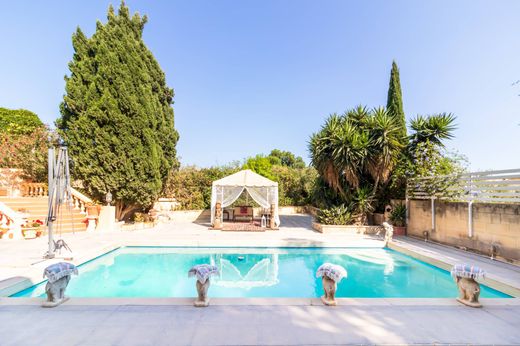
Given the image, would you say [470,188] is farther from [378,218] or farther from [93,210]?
[93,210]

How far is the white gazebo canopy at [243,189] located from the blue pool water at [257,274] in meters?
4.06

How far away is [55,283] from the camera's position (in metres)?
3.93

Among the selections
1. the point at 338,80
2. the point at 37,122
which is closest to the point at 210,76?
the point at 338,80

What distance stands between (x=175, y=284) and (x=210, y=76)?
14.2 meters

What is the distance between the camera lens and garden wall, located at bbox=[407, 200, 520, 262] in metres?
6.75

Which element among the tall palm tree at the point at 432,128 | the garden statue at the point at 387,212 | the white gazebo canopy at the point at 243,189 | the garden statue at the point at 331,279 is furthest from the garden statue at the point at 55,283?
the tall palm tree at the point at 432,128

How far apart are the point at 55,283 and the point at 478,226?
10466 millimetres

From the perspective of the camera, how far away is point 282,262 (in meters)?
8.16

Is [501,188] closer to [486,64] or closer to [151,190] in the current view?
[486,64]

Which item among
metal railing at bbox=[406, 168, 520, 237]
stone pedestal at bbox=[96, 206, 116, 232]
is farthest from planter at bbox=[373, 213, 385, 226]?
stone pedestal at bbox=[96, 206, 116, 232]

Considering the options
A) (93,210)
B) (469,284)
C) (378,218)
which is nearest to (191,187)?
(93,210)

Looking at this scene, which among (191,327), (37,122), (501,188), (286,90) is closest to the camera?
(191,327)

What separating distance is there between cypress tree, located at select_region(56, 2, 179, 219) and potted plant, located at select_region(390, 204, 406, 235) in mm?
11037

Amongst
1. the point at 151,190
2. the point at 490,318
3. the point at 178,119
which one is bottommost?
the point at 490,318
